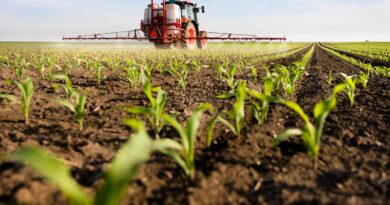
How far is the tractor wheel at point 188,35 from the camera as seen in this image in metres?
15.7

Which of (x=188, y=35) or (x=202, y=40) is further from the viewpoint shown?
(x=202, y=40)

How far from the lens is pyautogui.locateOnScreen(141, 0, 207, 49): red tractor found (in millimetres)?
14555

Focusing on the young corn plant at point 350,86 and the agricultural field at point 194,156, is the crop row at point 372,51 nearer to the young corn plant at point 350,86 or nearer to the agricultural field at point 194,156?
the young corn plant at point 350,86

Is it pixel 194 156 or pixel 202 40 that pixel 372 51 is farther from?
pixel 194 156

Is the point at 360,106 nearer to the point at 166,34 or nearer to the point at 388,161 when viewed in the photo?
the point at 388,161

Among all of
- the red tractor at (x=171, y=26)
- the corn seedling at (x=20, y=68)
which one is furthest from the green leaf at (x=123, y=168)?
the red tractor at (x=171, y=26)

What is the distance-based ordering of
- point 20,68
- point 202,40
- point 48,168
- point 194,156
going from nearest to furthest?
point 48,168 < point 194,156 < point 20,68 < point 202,40

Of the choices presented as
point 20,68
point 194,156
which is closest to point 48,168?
point 194,156

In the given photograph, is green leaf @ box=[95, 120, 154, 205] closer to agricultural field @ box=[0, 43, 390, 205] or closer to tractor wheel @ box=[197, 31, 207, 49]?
agricultural field @ box=[0, 43, 390, 205]

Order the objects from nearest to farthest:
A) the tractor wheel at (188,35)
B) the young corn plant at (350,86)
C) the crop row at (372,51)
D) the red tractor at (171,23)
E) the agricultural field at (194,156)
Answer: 1. the agricultural field at (194,156)
2. the young corn plant at (350,86)
3. the crop row at (372,51)
4. the red tractor at (171,23)
5. the tractor wheel at (188,35)

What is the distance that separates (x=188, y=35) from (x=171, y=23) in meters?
1.71

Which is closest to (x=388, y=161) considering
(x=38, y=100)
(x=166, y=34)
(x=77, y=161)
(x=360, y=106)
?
(x=360, y=106)

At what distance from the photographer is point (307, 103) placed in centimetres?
402

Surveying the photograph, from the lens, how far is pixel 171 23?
47.7 feet
